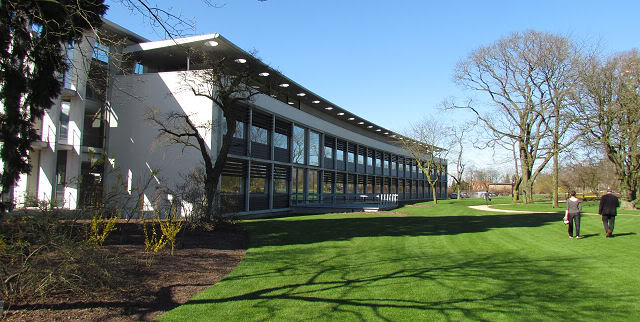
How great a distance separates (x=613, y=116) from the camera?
26828 millimetres

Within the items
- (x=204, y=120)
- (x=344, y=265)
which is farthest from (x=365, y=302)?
(x=204, y=120)

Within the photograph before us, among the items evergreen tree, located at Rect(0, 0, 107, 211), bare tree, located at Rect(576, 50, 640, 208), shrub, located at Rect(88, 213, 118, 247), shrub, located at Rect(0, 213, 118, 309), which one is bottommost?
shrub, located at Rect(0, 213, 118, 309)

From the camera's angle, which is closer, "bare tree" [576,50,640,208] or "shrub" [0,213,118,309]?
"shrub" [0,213,118,309]

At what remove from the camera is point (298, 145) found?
27141mm

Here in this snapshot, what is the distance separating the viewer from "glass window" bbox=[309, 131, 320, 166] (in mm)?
28519

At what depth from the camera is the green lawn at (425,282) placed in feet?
16.6

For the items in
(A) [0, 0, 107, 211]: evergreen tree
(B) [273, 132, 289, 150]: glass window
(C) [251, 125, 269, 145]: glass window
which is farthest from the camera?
(B) [273, 132, 289, 150]: glass window

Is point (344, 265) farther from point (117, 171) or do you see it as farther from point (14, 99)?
point (117, 171)

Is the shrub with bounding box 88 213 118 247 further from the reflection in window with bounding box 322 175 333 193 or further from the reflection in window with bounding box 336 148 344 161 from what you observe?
the reflection in window with bounding box 336 148 344 161

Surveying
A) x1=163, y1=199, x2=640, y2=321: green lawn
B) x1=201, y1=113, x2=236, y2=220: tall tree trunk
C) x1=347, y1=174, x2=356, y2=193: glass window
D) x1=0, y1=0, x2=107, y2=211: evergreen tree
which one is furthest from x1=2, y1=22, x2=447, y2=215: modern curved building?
x1=347, y1=174, x2=356, y2=193: glass window

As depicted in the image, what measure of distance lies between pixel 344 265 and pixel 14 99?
927 cm

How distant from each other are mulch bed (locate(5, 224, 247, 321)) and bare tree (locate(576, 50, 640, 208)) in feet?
90.5

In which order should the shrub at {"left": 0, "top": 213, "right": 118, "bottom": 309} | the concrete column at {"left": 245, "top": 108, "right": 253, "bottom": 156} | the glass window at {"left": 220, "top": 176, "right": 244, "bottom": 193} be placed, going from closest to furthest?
1. the shrub at {"left": 0, "top": 213, "right": 118, "bottom": 309}
2. the glass window at {"left": 220, "top": 176, "right": 244, "bottom": 193}
3. the concrete column at {"left": 245, "top": 108, "right": 253, "bottom": 156}

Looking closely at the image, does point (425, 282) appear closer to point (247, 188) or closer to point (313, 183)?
point (247, 188)
